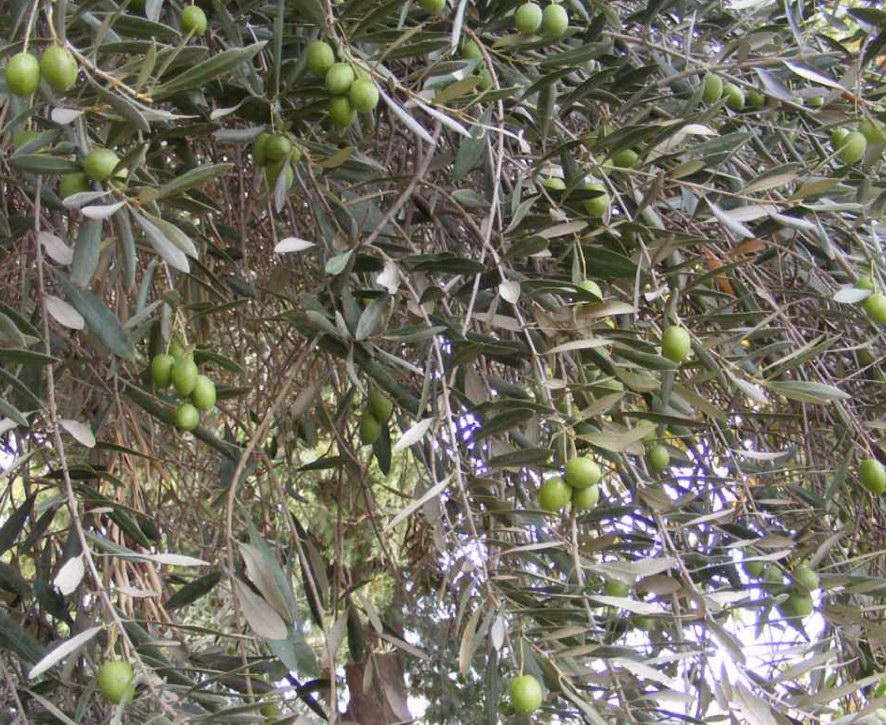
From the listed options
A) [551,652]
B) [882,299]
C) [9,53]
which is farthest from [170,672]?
[882,299]

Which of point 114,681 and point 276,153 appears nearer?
point 114,681

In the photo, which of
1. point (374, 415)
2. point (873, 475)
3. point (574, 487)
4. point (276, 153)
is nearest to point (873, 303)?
point (873, 475)

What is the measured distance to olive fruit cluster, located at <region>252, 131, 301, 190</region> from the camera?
1141 mm

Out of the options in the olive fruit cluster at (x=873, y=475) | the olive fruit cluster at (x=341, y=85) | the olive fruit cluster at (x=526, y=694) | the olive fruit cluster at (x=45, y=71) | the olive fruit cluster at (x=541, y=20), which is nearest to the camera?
the olive fruit cluster at (x=45, y=71)

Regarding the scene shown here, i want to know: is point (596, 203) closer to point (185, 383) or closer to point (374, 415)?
point (374, 415)

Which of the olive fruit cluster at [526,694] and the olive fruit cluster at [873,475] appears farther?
the olive fruit cluster at [873,475]

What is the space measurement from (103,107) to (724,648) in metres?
0.84

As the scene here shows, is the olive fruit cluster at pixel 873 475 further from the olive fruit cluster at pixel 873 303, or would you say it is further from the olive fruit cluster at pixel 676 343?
the olive fruit cluster at pixel 676 343

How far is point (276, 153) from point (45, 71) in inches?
13.1

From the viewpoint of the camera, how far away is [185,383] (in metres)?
1.10

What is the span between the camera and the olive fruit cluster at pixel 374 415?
127 cm

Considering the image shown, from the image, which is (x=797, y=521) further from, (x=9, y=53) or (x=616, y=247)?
(x=9, y=53)

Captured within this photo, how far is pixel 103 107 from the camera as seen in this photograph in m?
0.95

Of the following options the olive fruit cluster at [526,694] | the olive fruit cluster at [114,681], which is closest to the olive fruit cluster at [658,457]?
the olive fruit cluster at [526,694]
